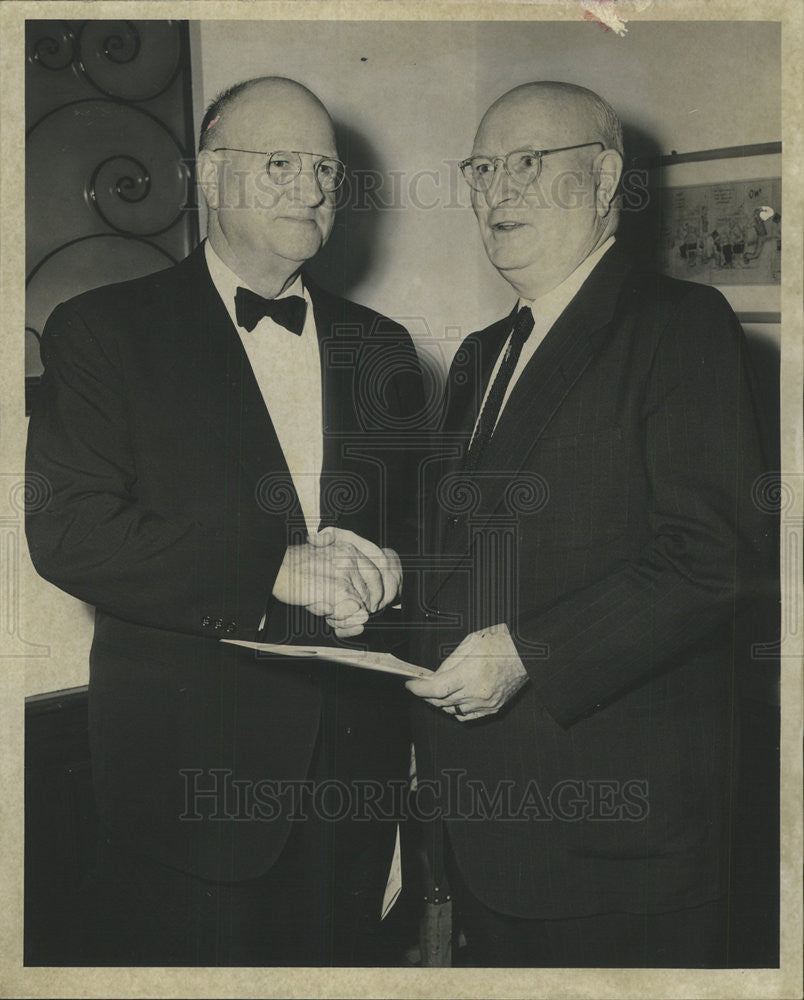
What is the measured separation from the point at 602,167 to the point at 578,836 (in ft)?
4.27

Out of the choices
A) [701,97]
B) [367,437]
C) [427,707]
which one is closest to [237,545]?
[367,437]

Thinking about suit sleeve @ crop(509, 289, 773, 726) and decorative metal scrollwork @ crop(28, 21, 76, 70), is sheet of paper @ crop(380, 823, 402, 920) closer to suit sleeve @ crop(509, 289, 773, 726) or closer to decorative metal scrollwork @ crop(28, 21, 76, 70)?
suit sleeve @ crop(509, 289, 773, 726)

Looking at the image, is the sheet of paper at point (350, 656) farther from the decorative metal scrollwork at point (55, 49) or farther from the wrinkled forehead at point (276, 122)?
the decorative metal scrollwork at point (55, 49)

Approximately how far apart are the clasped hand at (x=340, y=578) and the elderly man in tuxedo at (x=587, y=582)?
98mm

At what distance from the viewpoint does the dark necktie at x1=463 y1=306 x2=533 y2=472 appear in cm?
193

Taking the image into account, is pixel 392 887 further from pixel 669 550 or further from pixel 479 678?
pixel 669 550

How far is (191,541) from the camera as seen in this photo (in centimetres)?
188

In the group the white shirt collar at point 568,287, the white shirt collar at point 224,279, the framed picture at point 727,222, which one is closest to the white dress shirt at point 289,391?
the white shirt collar at point 224,279

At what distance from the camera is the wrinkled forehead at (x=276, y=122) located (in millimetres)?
1910

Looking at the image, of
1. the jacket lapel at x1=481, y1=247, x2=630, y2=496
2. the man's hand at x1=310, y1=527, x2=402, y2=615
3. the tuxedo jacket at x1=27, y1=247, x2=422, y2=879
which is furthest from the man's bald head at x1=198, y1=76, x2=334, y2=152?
the man's hand at x1=310, y1=527, x2=402, y2=615

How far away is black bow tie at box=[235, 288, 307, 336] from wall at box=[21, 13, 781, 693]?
10cm

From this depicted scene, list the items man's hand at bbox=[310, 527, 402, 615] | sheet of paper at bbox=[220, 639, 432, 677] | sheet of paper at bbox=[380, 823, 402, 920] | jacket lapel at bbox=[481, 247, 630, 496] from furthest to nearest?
sheet of paper at bbox=[380, 823, 402, 920], man's hand at bbox=[310, 527, 402, 615], jacket lapel at bbox=[481, 247, 630, 496], sheet of paper at bbox=[220, 639, 432, 677]

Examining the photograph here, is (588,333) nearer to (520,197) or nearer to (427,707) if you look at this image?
(520,197)

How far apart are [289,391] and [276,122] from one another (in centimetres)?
52
